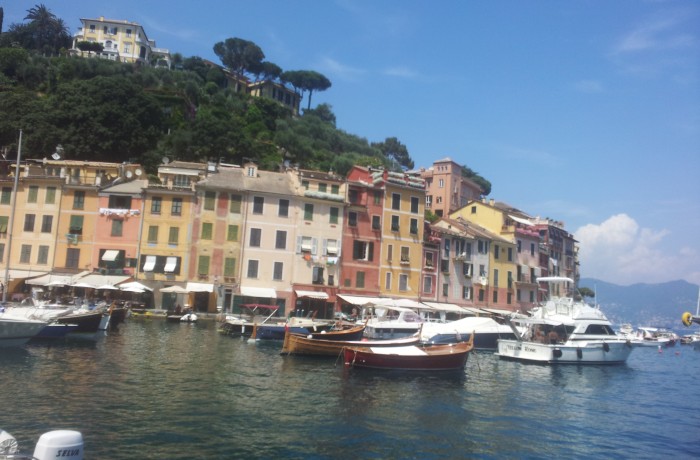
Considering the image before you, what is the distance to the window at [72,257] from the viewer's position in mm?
47812

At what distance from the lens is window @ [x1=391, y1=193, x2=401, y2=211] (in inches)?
2143

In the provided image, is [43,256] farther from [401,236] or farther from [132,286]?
[401,236]

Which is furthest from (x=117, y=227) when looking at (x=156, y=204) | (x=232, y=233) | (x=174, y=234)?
(x=232, y=233)

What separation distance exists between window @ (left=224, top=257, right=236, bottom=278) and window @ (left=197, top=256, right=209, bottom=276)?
1.54 metres

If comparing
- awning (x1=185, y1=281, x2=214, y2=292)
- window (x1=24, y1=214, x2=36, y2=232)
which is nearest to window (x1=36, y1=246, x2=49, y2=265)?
window (x1=24, y1=214, x2=36, y2=232)

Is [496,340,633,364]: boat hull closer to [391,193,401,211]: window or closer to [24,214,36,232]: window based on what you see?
[391,193,401,211]: window

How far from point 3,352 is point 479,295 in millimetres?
46555

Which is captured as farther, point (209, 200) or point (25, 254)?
point (209, 200)

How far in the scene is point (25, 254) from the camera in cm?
4784

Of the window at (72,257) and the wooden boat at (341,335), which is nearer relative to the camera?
the wooden boat at (341,335)

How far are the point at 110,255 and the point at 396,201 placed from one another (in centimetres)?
2666

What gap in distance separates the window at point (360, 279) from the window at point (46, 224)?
27528 millimetres

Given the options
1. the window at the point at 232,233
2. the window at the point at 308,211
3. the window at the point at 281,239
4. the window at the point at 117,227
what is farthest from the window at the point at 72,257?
the window at the point at 308,211

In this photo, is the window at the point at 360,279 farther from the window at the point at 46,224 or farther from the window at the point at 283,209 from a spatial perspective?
the window at the point at 46,224
